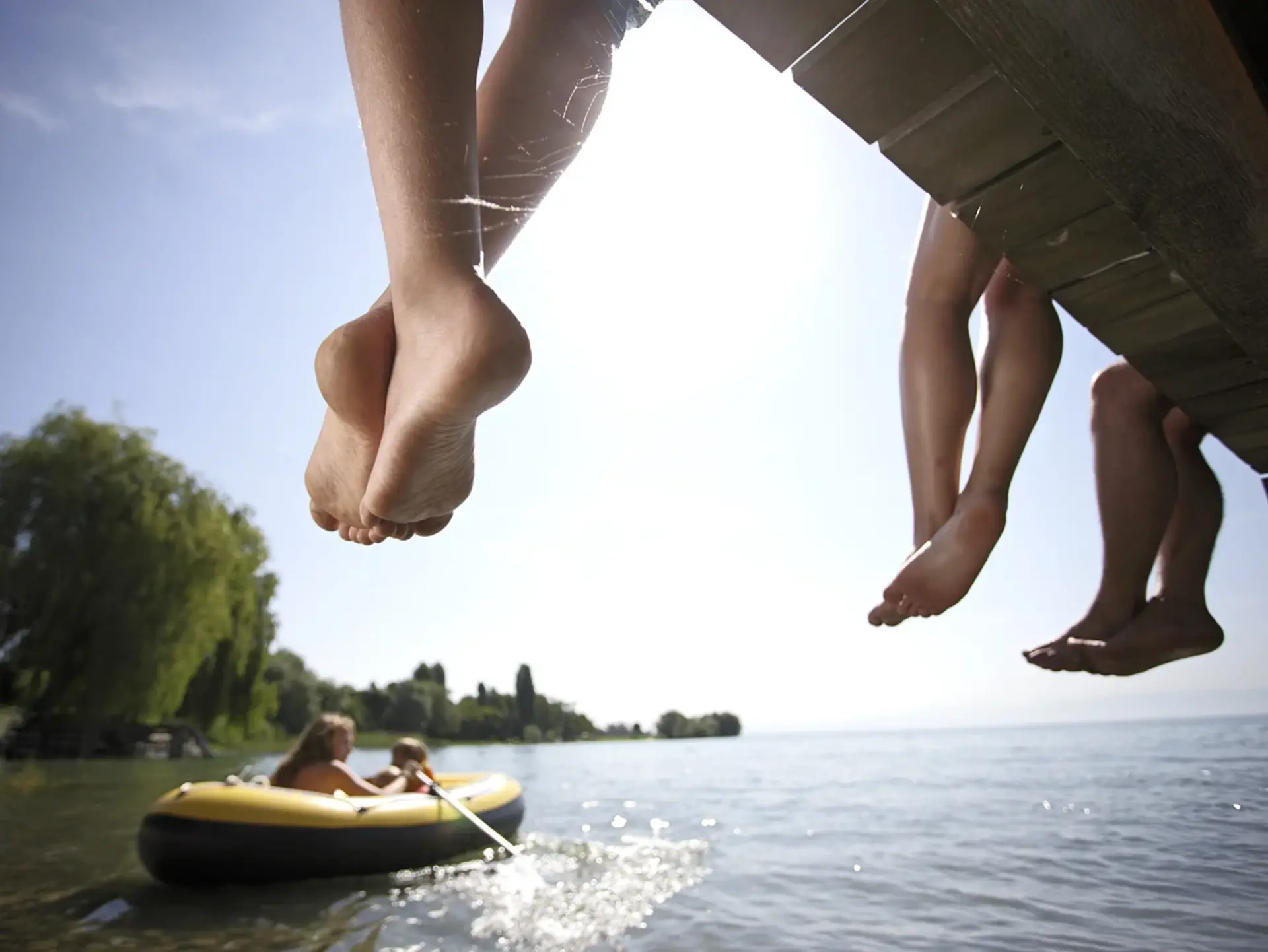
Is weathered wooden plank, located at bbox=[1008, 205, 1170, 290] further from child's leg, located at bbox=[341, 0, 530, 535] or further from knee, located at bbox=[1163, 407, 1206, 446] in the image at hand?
knee, located at bbox=[1163, 407, 1206, 446]

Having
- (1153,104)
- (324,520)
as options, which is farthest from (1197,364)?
(324,520)

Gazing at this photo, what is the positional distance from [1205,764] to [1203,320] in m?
13.4

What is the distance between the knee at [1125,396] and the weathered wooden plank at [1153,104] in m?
1.04

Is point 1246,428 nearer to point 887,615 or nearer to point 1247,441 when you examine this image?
point 1247,441

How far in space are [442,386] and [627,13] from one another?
428 millimetres

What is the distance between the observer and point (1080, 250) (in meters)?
1.17

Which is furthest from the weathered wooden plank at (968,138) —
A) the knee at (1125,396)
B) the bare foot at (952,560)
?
the knee at (1125,396)

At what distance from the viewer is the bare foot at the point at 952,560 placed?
4.33 ft

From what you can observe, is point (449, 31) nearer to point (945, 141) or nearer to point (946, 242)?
point (945, 141)

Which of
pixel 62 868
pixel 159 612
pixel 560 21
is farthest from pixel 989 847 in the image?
pixel 159 612

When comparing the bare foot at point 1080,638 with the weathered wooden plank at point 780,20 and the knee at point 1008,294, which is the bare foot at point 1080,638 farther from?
the weathered wooden plank at point 780,20

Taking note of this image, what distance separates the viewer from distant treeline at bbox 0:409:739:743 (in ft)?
35.2

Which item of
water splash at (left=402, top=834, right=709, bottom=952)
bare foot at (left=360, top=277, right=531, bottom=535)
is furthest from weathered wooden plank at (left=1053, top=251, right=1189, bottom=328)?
water splash at (left=402, top=834, right=709, bottom=952)

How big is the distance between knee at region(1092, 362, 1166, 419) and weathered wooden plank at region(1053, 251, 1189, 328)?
0.56 meters
